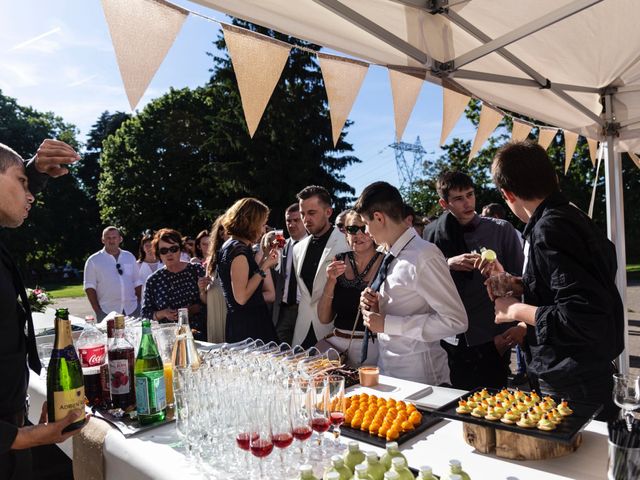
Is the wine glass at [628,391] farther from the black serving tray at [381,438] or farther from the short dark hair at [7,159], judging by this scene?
the short dark hair at [7,159]

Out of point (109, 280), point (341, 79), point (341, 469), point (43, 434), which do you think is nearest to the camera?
point (341, 469)

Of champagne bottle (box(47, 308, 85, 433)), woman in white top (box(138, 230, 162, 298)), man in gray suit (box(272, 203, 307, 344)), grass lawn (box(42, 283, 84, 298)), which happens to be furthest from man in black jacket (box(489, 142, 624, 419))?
grass lawn (box(42, 283, 84, 298))

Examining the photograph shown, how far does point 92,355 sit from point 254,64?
1.67 metres

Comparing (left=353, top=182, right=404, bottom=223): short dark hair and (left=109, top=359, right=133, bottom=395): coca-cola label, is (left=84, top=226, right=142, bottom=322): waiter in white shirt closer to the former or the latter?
(left=109, top=359, right=133, bottom=395): coca-cola label

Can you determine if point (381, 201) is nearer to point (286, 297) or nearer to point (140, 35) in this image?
point (140, 35)

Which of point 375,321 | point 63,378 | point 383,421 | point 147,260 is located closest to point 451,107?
point 375,321

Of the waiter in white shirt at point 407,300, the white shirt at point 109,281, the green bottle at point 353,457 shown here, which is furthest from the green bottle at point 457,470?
the white shirt at point 109,281

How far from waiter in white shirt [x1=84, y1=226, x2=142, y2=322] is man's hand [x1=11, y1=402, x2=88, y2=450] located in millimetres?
5292

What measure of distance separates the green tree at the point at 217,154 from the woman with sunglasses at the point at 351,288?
16.4 m

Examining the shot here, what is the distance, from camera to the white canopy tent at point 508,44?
7.58 feet

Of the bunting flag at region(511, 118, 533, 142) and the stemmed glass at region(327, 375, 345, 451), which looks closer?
the stemmed glass at region(327, 375, 345, 451)

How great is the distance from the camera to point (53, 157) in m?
2.05

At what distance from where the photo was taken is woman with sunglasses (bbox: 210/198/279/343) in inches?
135

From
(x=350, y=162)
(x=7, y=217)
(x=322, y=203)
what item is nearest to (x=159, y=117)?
(x=350, y=162)
